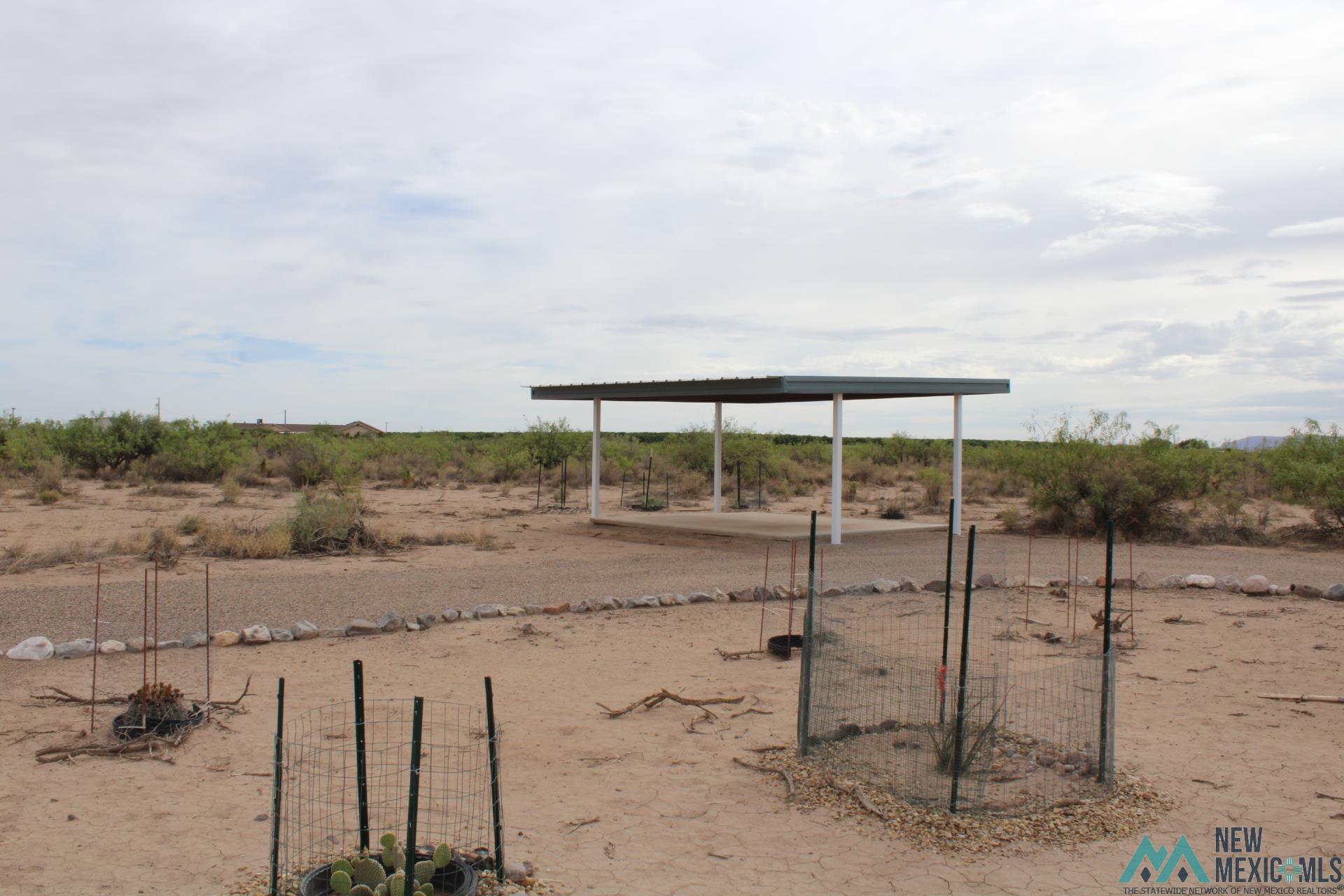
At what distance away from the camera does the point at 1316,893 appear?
446 cm

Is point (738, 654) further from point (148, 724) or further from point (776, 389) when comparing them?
point (776, 389)

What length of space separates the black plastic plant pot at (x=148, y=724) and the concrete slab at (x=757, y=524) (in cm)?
1139

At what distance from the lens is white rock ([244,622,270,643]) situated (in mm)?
9245

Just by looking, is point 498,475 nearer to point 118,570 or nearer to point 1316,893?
point 118,570

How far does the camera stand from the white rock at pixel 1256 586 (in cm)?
1224

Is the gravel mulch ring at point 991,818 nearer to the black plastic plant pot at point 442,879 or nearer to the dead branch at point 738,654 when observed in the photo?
the black plastic plant pot at point 442,879

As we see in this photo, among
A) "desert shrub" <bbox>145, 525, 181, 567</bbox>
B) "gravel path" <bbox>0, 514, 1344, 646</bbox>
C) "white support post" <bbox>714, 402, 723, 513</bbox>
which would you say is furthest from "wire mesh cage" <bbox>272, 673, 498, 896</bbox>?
"white support post" <bbox>714, 402, 723, 513</bbox>

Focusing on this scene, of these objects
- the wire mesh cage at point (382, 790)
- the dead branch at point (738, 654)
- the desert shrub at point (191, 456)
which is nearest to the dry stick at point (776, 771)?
the wire mesh cage at point (382, 790)

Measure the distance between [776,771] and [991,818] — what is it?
1342 mm

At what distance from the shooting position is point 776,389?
15844 mm

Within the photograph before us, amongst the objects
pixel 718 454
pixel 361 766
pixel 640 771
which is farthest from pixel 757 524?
pixel 361 766

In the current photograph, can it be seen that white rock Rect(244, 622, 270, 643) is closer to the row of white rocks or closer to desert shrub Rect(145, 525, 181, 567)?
the row of white rocks

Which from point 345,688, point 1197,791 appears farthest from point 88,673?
point 1197,791

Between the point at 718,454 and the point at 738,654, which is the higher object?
the point at 718,454
